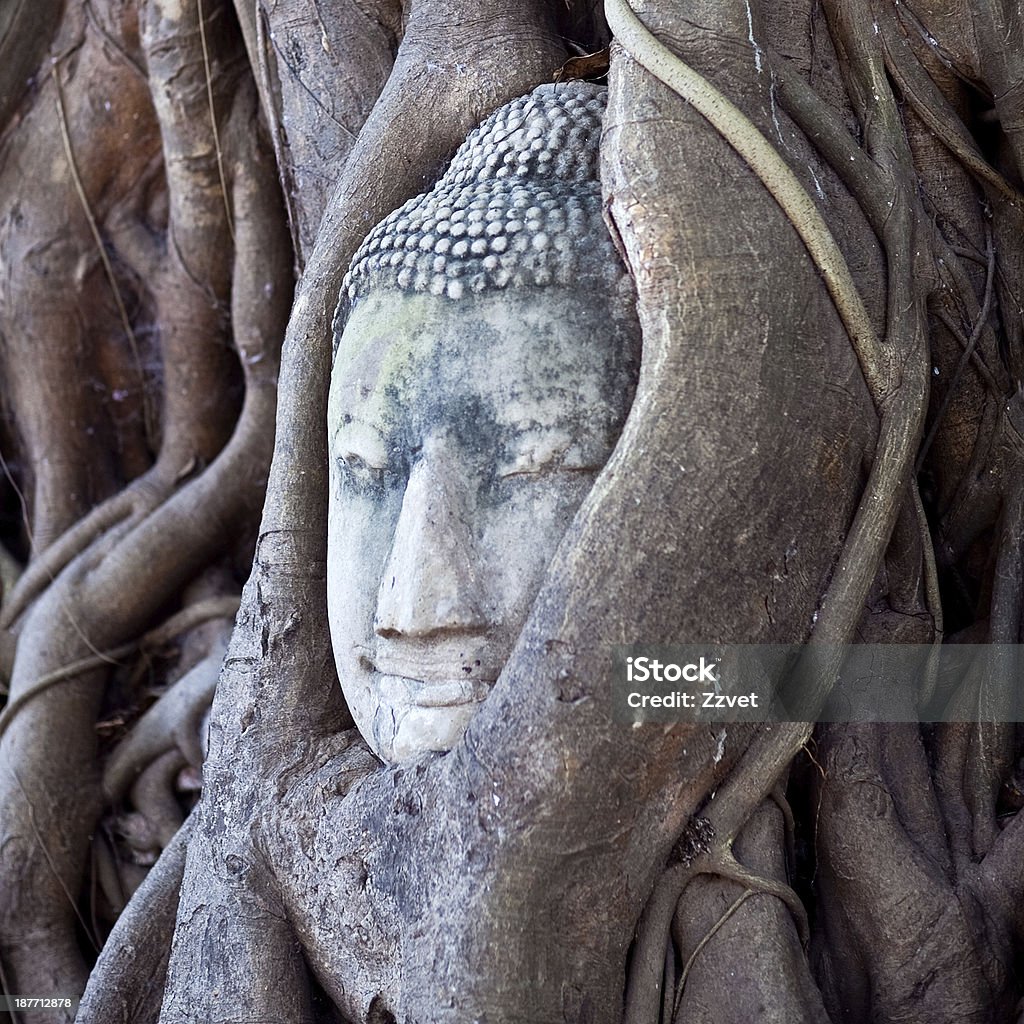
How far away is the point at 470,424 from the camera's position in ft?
4.56


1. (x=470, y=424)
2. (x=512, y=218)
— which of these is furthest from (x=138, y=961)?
(x=512, y=218)

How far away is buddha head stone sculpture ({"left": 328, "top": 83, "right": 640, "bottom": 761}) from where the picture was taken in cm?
137

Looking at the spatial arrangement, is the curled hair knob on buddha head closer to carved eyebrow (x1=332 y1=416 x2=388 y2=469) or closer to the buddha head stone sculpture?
the buddha head stone sculpture

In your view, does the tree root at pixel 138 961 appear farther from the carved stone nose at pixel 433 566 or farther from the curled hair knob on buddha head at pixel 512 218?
the curled hair knob on buddha head at pixel 512 218

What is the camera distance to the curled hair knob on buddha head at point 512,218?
1.41m

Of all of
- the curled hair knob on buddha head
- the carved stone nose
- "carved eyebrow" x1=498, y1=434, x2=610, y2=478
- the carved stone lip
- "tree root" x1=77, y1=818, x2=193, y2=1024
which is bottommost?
"tree root" x1=77, y1=818, x2=193, y2=1024

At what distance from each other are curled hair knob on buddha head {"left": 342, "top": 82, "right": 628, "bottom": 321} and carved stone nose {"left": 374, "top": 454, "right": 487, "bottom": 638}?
8.5 inches

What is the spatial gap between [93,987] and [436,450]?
0.99 m

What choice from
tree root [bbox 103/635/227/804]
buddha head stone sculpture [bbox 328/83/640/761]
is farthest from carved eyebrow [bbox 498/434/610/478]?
tree root [bbox 103/635/227/804]

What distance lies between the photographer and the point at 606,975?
1.30 metres

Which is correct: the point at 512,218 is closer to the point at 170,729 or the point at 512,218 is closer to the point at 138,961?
the point at 138,961

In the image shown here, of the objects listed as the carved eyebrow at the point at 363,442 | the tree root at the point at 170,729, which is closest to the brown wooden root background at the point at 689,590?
the carved eyebrow at the point at 363,442

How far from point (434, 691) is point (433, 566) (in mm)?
140

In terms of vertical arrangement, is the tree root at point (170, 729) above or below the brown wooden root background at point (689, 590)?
below
